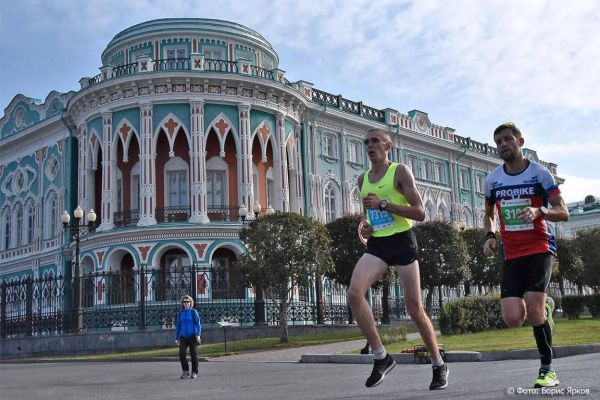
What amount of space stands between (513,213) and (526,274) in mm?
539

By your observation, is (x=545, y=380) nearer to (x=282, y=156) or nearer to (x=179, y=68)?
(x=282, y=156)

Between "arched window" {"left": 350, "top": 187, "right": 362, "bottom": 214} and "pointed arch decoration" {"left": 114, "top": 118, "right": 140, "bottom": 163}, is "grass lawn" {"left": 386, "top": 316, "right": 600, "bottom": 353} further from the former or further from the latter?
"arched window" {"left": 350, "top": 187, "right": 362, "bottom": 214}

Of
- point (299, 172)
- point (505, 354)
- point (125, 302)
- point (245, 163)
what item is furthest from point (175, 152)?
point (505, 354)

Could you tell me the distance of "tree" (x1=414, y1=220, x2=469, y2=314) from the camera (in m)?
31.5

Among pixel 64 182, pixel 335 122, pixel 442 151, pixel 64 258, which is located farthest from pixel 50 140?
pixel 442 151

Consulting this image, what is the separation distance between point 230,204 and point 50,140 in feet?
39.5

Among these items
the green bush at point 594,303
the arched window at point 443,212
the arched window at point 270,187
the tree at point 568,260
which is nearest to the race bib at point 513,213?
the green bush at point 594,303

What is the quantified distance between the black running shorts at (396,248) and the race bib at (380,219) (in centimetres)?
10

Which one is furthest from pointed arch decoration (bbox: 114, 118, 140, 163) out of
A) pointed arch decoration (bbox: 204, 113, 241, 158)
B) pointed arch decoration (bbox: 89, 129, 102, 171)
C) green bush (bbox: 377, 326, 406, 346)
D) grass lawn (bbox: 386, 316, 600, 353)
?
grass lawn (bbox: 386, 316, 600, 353)

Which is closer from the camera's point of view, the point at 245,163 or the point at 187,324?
the point at 187,324

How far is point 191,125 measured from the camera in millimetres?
32719

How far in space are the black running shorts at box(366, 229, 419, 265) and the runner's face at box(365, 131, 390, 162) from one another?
74 centimetres

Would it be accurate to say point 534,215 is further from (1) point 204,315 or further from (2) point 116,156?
(2) point 116,156

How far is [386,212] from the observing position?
6633 mm
